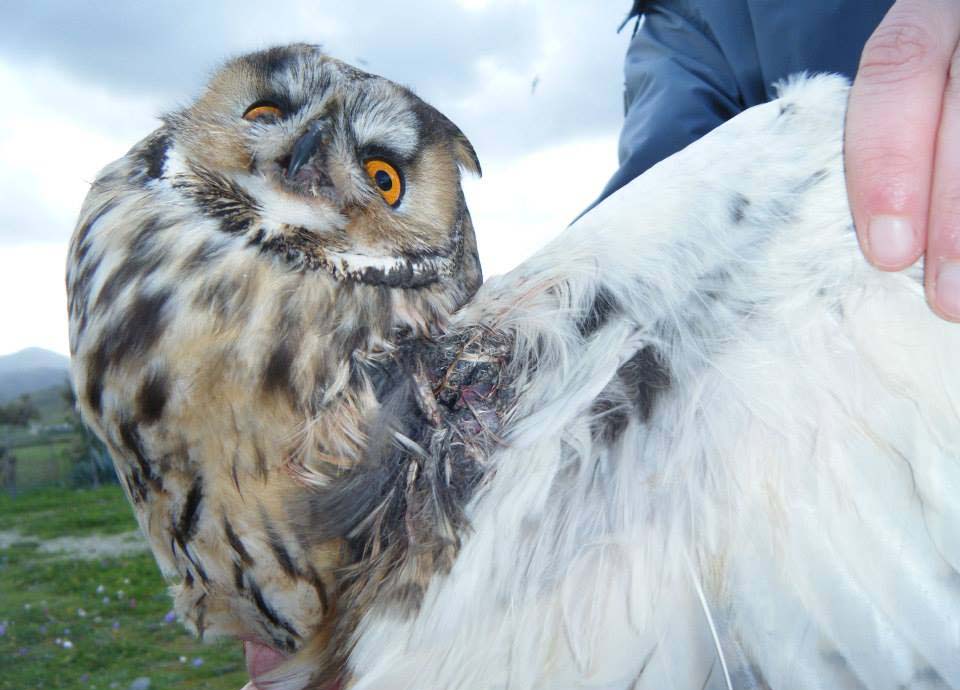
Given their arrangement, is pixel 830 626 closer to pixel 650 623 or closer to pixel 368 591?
pixel 650 623

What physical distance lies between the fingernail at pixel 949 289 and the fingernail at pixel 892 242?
3 centimetres

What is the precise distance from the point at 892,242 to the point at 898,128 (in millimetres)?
124

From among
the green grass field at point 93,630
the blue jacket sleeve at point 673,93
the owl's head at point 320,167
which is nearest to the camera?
the owl's head at point 320,167

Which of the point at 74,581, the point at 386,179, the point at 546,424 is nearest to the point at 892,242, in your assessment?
the point at 546,424

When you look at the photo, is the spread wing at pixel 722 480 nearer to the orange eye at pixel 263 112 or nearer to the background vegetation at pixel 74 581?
the orange eye at pixel 263 112

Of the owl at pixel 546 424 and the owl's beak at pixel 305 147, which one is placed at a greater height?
the owl's beak at pixel 305 147

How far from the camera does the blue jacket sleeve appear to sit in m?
1.33

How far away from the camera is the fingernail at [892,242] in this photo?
2.34ft

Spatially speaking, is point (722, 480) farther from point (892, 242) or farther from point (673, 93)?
point (673, 93)

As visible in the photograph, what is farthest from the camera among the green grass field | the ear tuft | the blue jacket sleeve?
the green grass field

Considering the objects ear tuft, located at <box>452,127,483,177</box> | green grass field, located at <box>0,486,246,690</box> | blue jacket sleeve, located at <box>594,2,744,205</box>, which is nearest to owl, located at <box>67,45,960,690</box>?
ear tuft, located at <box>452,127,483,177</box>

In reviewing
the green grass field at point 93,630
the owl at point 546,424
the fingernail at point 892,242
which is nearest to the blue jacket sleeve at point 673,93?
the owl at point 546,424

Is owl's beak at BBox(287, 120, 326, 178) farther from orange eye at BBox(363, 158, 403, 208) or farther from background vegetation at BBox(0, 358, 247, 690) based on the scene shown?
background vegetation at BBox(0, 358, 247, 690)

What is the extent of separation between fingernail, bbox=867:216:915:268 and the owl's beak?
675mm
